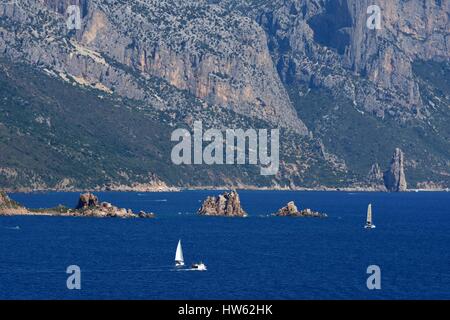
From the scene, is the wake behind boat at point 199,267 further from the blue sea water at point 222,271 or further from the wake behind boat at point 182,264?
the blue sea water at point 222,271

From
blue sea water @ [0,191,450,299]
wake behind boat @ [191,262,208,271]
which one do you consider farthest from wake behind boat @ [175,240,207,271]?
blue sea water @ [0,191,450,299]

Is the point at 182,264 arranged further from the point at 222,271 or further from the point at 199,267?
the point at 222,271

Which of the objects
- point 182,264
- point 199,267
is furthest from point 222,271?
point 182,264

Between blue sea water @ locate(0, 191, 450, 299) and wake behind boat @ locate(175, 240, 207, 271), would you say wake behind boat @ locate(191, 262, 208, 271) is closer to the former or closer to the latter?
wake behind boat @ locate(175, 240, 207, 271)

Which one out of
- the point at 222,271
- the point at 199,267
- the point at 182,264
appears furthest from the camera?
the point at 182,264

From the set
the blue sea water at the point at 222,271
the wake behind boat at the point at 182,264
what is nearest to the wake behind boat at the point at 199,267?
the wake behind boat at the point at 182,264

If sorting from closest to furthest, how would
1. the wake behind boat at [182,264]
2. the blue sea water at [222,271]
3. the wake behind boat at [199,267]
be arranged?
1. the blue sea water at [222,271]
2. the wake behind boat at [199,267]
3. the wake behind boat at [182,264]

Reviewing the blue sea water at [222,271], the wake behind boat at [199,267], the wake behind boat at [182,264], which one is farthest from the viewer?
the wake behind boat at [182,264]

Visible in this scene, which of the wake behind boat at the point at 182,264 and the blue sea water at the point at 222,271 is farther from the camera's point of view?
the wake behind boat at the point at 182,264

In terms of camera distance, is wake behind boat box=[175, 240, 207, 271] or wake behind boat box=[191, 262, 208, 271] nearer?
wake behind boat box=[191, 262, 208, 271]

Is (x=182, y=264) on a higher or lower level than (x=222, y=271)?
higher
